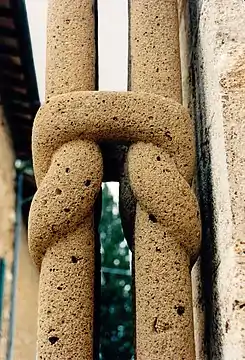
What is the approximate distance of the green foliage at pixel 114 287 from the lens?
6.29 meters

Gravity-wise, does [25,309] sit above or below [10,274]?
below

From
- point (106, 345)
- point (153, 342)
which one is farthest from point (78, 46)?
point (106, 345)

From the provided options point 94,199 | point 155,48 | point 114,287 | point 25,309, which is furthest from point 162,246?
point 114,287

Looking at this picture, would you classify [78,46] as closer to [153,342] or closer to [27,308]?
[153,342]

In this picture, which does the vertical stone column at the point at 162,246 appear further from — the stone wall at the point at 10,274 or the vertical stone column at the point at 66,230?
the stone wall at the point at 10,274

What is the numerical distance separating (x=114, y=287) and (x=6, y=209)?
2909 millimetres

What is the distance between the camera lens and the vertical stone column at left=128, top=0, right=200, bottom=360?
1.16 m

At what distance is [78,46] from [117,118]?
0.19 meters

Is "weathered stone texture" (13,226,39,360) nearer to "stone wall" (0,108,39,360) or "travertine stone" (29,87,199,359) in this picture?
"stone wall" (0,108,39,360)

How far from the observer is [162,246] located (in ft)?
3.98

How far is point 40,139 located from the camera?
4.26 feet

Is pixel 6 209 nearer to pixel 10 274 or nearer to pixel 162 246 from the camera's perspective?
pixel 10 274

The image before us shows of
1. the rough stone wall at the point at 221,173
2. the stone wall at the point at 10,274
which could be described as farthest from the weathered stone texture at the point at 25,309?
the rough stone wall at the point at 221,173

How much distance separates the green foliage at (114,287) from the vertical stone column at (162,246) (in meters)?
4.80
